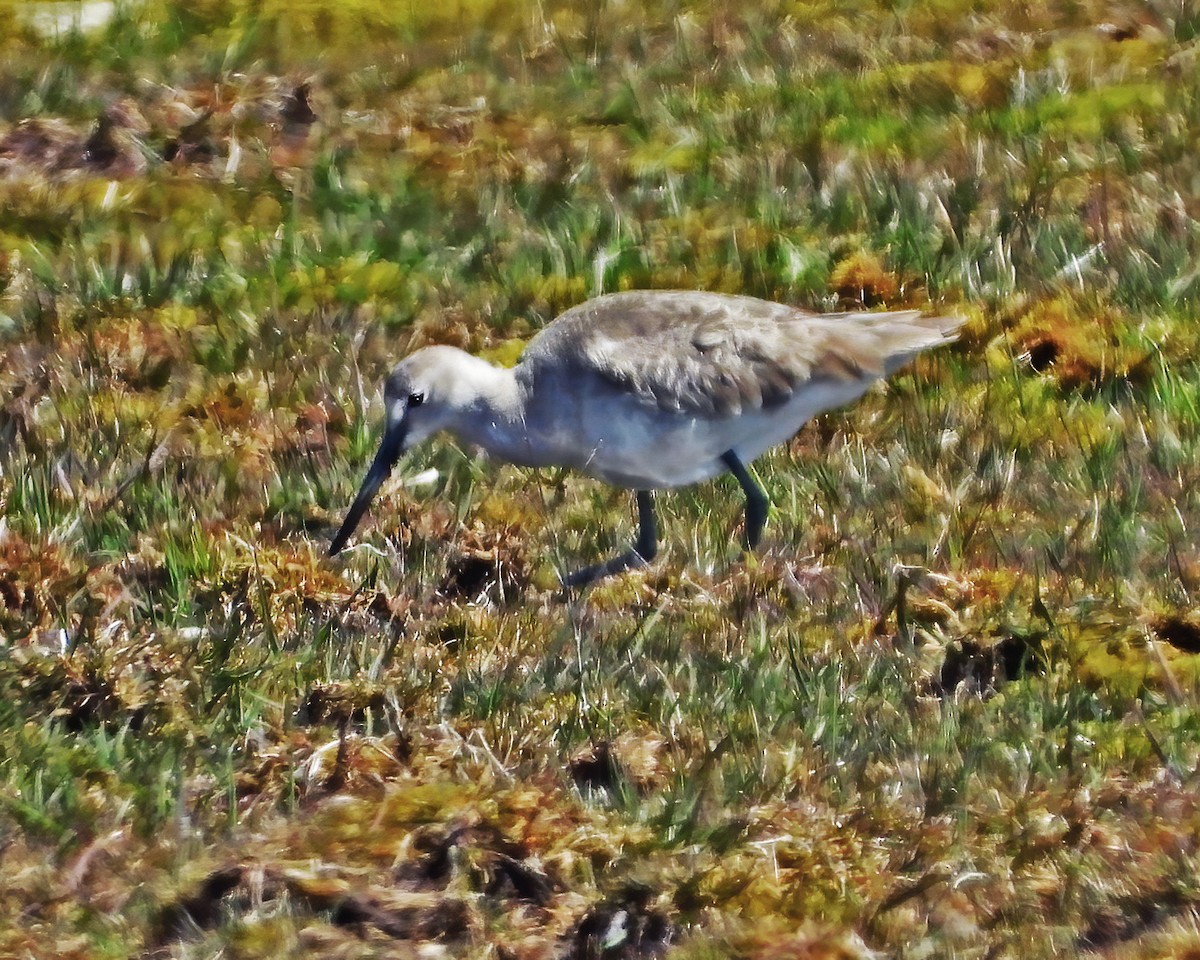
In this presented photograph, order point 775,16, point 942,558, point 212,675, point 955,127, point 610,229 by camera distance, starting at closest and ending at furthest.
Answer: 1. point 212,675
2. point 942,558
3. point 610,229
4. point 955,127
5. point 775,16

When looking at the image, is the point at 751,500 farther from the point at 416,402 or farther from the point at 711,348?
the point at 416,402

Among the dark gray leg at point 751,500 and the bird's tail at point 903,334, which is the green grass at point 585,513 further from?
the bird's tail at point 903,334

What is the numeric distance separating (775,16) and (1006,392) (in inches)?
187

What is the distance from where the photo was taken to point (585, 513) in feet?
27.4

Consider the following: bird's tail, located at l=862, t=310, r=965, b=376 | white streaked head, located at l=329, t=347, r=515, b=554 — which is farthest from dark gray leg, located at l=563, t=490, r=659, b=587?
bird's tail, located at l=862, t=310, r=965, b=376

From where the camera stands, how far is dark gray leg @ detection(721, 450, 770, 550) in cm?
773

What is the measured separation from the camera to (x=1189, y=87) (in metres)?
11.6

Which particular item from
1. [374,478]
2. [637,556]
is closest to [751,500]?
[637,556]

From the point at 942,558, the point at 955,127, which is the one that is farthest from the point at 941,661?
the point at 955,127

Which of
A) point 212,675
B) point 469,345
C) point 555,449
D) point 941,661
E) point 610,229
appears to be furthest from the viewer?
point 610,229

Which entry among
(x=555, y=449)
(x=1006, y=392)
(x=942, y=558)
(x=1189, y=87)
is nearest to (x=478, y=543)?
(x=555, y=449)

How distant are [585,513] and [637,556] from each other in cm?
74

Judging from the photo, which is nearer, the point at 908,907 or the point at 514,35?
the point at 908,907

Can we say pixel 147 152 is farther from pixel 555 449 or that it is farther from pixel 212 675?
pixel 212 675
